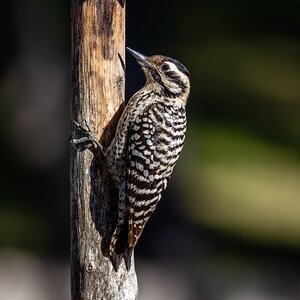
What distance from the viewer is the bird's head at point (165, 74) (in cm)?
660

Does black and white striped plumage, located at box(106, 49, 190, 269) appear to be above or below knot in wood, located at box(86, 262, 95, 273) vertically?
above

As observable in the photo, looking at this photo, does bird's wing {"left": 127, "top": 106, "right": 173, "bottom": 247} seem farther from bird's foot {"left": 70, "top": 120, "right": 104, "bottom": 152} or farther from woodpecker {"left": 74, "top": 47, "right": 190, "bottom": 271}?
bird's foot {"left": 70, "top": 120, "right": 104, "bottom": 152}

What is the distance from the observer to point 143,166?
639cm

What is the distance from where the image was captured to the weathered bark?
6270 millimetres

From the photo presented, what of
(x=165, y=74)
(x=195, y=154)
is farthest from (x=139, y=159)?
(x=195, y=154)

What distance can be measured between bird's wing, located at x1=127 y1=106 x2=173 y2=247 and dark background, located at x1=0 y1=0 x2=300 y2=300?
4.78m

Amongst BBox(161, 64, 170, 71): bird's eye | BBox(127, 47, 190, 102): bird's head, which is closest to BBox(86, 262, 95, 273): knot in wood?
BBox(127, 47, 190, 102): bird's head

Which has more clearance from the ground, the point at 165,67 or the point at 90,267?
the point at 165,67

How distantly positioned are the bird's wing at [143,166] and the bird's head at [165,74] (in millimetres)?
288

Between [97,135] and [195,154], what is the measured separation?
705 cm

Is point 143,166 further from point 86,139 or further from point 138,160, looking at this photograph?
point 86,139

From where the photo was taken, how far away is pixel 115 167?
643 centimetres

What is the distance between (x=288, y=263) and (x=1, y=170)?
364 cm

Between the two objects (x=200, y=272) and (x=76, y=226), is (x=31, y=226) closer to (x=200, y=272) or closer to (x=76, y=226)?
(x=200, y=272)
